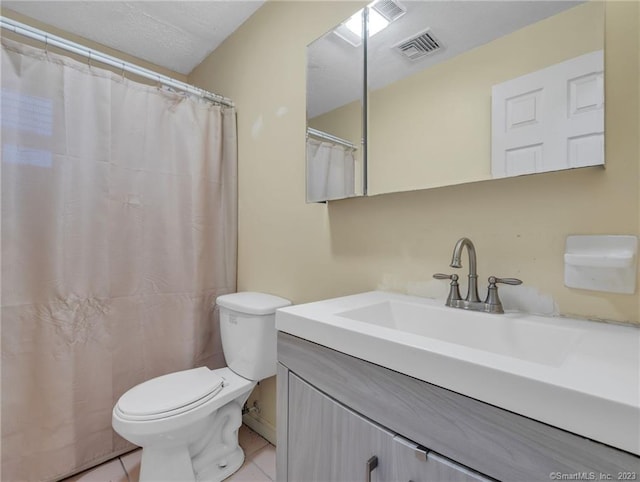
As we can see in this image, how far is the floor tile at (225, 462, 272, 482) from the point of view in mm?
1373

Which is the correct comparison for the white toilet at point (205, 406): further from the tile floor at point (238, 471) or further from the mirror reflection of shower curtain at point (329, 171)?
the mirror reflection of shower curtain at point (329, 171)

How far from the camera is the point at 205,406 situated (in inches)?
48.8

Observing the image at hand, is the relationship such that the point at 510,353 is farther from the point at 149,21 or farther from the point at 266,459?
the point at 149,21

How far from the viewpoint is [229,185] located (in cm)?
183

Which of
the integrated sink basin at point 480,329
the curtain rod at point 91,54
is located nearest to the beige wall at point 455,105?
the integrated sink basin at point 480,329

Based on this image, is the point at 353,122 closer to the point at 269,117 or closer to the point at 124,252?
the point at 269,117

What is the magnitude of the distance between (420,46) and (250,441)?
197cm

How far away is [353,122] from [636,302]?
99cm

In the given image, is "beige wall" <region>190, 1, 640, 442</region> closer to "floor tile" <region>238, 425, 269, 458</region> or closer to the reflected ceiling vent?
"floor tile" <region>238, 425, 269, 458</region>

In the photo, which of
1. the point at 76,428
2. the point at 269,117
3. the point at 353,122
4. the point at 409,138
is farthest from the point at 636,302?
the point at 76,428

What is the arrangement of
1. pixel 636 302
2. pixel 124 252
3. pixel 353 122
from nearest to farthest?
pixel 636 302, pixel 353 122, pixel 124 252

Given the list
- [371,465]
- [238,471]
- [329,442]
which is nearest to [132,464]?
[238,471]

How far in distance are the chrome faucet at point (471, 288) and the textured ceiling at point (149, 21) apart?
5.56 feet

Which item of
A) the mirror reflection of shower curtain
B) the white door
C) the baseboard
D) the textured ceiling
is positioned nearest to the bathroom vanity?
the white door
